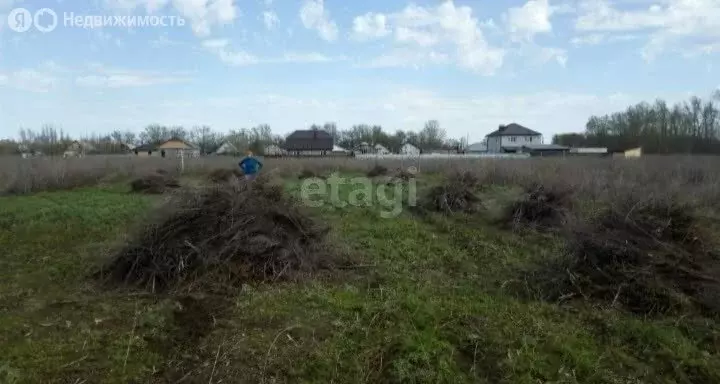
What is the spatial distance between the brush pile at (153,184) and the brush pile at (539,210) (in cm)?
978

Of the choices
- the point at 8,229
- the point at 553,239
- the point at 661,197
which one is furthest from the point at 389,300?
the point at 8,229

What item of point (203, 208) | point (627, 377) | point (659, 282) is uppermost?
point (203, 208)

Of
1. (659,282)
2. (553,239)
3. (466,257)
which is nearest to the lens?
(659,282)

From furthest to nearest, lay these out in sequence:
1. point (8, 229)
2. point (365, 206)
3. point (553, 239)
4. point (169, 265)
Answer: point (365, 206) → point (8, 229) → point (553, 239) → point (169, 265)

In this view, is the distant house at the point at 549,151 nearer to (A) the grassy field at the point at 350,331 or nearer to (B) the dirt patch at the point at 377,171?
(B) the dirt patch at the point at 377,171

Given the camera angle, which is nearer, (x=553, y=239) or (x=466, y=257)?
(x=466, y=257)

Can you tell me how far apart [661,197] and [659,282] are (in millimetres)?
1412

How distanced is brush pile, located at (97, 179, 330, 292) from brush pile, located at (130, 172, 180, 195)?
28.8 feet

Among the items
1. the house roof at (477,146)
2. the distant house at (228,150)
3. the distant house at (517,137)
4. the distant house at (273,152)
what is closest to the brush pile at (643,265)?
the distant house at (273,152)

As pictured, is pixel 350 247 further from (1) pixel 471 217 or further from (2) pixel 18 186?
(2) pixel 18 186

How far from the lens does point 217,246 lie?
16.6ft

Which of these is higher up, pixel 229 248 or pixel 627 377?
pixel 229 248

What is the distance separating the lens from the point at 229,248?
16.5ft


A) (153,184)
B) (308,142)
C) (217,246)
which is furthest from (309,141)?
(217,246)
